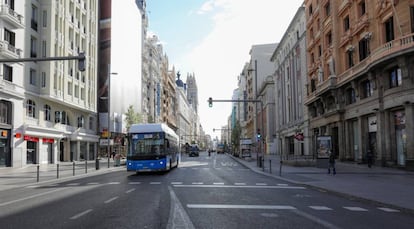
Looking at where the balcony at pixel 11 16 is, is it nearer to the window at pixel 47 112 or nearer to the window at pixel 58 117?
the window at pixel 47 112

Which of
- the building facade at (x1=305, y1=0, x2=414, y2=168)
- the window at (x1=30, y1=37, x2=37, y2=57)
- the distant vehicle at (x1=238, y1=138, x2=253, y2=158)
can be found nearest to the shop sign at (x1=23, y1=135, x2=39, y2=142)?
the window at (x1=30, y1=37, x2=37, y2=57)

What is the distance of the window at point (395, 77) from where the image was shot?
28.3 meters

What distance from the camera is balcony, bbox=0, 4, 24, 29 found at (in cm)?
3403

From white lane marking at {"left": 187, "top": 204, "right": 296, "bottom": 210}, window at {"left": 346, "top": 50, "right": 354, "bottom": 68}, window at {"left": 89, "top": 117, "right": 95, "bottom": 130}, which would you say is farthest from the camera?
window at {"left": 89, "top": 117, "right": 95, "bottom": 130}

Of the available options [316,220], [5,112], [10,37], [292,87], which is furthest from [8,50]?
[292,87]

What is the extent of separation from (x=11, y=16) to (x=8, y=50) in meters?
3.13

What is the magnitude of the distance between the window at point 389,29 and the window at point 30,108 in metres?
33.6

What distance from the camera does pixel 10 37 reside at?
36.6 metres

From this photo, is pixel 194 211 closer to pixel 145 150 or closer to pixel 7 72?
pixel 145 150

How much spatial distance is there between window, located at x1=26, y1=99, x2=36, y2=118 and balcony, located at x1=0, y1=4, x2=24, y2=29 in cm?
762

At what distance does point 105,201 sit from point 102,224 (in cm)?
411

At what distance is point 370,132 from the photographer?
3406cm

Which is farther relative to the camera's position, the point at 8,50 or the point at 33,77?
the point at 33,77

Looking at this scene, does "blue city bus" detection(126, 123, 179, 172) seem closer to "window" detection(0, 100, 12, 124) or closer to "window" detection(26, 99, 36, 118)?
"window" detection(0, 100, 12, 124)
